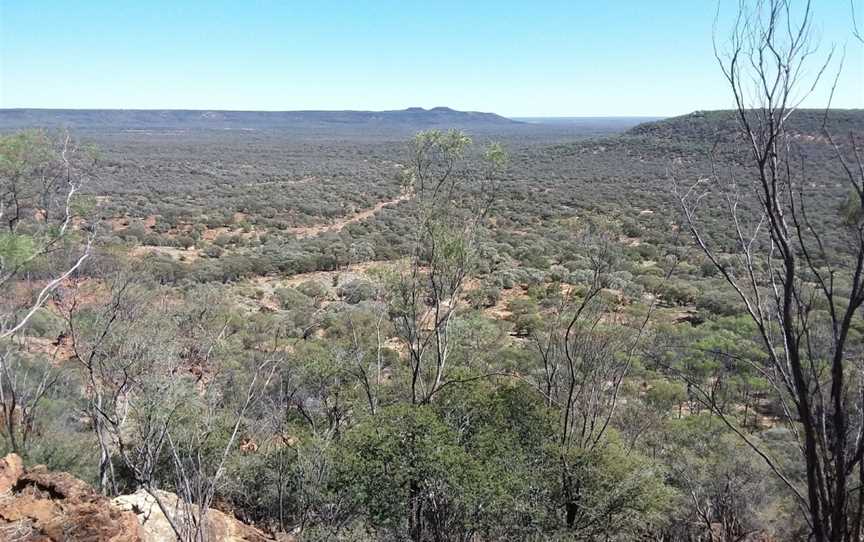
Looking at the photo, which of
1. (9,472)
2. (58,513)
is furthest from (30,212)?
(58,513)

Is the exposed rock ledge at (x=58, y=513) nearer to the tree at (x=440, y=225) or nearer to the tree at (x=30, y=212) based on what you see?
the tree at (x=30, y=212)

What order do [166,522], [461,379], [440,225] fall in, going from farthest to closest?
[440,225], [461,379], [166,522]

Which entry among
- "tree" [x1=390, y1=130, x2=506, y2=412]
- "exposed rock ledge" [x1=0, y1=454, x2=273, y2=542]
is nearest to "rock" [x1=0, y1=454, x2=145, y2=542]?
"exposed rock ledge" [x1=0, y1=454, x2=273, y2=542]

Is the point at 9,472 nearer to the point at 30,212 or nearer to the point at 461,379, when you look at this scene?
the point at 461,379

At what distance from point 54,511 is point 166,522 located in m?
1.82

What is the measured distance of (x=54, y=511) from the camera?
6.85m

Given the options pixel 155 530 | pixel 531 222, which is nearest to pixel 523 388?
pixel 155 530

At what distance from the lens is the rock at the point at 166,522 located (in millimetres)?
8023

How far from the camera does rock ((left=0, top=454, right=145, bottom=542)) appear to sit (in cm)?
657

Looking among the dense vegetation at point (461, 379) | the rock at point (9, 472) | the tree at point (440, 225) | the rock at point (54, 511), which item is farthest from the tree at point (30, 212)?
the tree at point (440, 225)

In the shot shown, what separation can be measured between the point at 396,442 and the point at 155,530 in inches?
148

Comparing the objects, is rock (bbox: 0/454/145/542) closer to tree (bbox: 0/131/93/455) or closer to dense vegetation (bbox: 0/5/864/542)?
dense vegetation (bbox: 0/5/864/542)

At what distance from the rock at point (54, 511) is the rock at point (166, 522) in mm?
623

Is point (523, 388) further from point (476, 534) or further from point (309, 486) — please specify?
point (309, 486)
